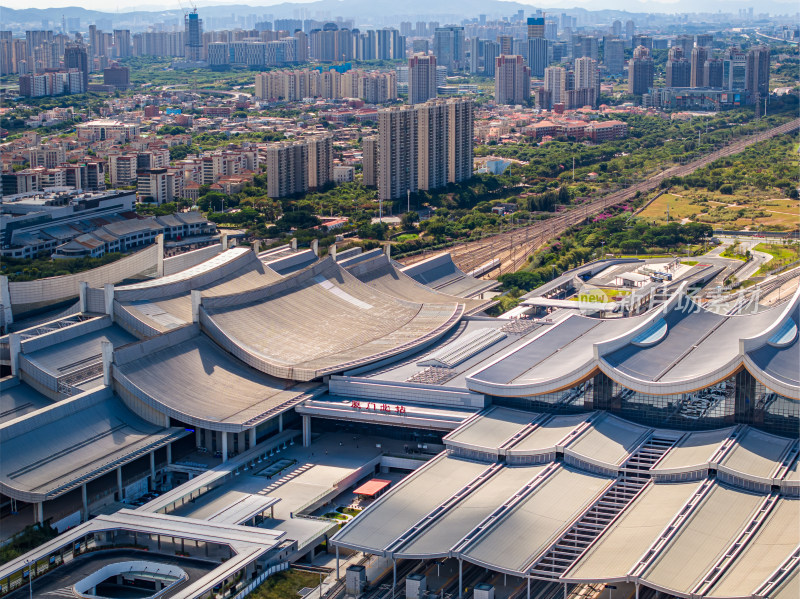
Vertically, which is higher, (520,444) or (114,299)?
(114,299)

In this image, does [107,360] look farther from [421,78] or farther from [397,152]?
[421,78]

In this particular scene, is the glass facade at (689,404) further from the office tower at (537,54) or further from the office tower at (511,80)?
the office tower at (537,54)

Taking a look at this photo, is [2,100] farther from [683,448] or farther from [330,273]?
[683,448]

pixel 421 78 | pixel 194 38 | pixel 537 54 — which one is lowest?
pixel 421 78

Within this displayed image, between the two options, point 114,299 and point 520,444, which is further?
point 114,299

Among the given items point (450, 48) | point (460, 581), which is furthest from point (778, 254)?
point (450, 48)

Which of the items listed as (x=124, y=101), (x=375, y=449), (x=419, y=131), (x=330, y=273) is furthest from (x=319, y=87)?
(x=375, y=449)

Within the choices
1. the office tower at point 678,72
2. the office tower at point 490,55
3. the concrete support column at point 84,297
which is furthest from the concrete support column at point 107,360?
the office tower at point 490,55
